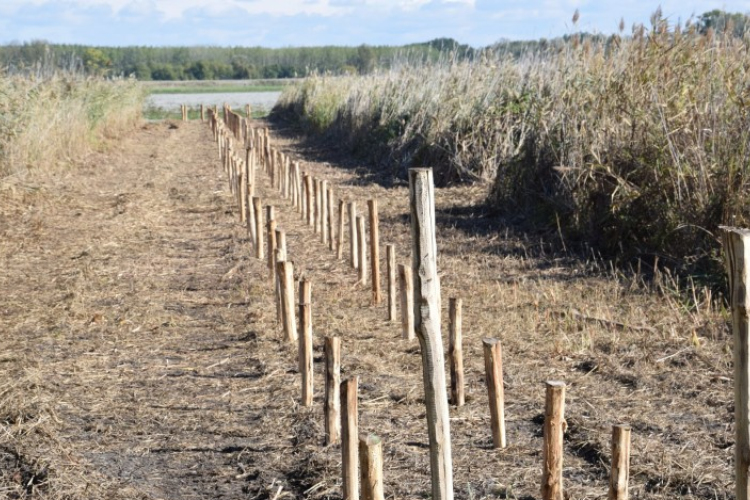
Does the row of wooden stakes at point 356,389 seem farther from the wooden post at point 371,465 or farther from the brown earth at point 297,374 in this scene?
the brown earth at point 297,374

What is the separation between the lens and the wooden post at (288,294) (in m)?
4.95

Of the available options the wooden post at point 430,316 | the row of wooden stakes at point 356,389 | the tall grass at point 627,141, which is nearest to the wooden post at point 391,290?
the row of wooden stakes at point 356,389

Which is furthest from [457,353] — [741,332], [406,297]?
[741,332]

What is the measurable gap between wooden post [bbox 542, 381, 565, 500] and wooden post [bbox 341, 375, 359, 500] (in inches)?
25.9

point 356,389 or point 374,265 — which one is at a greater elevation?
point 356,389

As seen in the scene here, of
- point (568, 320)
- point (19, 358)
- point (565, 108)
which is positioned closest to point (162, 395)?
point (19, 358)

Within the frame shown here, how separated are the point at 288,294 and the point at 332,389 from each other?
1333 mm

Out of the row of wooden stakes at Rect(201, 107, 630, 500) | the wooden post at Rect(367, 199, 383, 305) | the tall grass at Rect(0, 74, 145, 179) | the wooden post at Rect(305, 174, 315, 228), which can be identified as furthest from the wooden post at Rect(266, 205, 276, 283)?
the tall grass at Rect(0, 74, 145, 179)

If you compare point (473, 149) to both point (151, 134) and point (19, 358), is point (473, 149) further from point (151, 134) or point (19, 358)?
point (151, 134)

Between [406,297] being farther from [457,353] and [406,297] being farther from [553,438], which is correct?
[553,438]

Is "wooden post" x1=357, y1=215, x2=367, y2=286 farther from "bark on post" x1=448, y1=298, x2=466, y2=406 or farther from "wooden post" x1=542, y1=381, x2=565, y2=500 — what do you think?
"wooden post" x1=542, y1=381, x2=565, y2=500

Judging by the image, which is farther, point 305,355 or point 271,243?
point 271,243

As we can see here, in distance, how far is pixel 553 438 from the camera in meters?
3.04

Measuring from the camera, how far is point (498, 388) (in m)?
3.61
